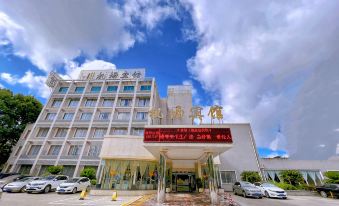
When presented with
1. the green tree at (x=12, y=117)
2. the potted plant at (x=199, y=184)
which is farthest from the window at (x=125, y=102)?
the potted plant at (x=199, y=184)

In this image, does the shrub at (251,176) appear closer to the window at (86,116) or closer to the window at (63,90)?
the window at (86,116)

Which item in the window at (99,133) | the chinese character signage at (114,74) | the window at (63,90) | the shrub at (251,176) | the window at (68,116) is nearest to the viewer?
the shrub at (251,176)

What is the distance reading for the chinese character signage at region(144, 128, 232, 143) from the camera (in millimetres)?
11266

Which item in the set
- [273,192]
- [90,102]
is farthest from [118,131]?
[273,192]

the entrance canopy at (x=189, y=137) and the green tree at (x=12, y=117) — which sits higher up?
the green tree at (x=12, y=117)

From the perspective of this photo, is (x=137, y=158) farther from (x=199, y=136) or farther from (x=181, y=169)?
(x=199, y=136)

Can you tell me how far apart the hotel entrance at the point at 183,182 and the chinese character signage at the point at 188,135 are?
886 centimetres

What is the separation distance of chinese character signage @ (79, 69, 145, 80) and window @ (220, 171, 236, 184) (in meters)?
21.2

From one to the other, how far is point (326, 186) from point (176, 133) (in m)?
16.0

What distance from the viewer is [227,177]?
2123cm

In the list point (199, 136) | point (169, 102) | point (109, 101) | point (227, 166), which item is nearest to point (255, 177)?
point (227, 166)

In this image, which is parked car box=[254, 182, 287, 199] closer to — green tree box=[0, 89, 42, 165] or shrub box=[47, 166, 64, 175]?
shrub box=[47, 166, 64, 175]

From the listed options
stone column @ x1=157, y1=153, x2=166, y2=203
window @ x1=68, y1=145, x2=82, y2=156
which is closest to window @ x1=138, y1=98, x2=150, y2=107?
window @ x1=68, y1=145, x2=82, y2=156

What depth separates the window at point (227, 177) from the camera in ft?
68.8
